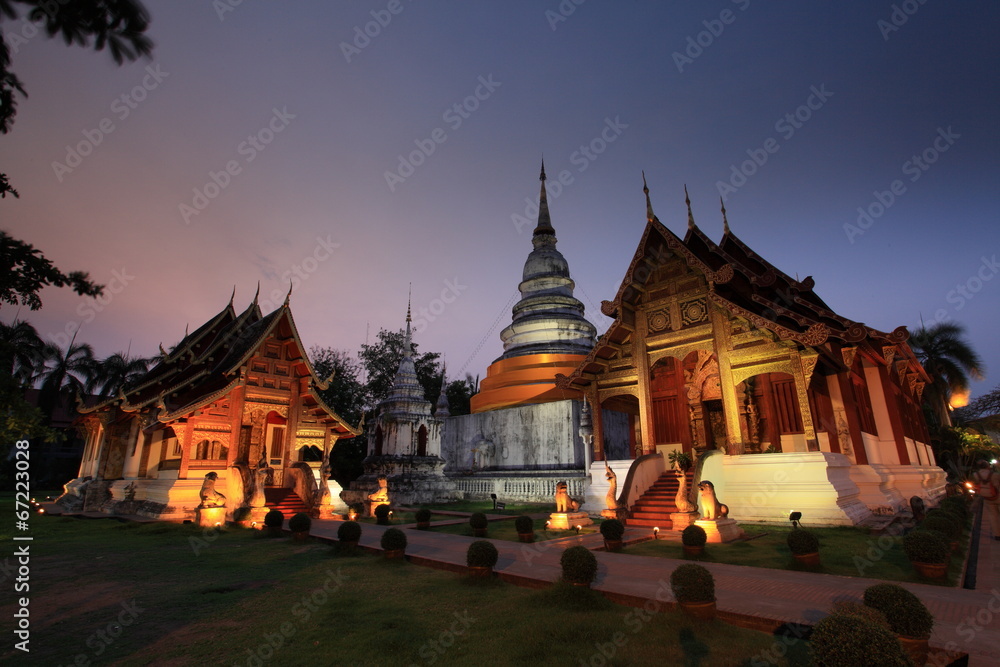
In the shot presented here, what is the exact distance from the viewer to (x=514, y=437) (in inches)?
949

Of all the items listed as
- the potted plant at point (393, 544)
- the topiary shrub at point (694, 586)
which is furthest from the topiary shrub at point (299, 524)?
the topiary shrub at point (694, 586)

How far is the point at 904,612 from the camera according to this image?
402cm

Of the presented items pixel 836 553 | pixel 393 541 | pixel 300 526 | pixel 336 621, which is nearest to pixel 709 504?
pixel 836 553

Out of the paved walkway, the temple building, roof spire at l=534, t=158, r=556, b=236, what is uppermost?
roof spire at l=534, t=158, r=556, b=236

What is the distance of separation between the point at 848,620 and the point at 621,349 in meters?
13.4

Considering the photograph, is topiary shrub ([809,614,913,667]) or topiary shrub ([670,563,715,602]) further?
topiary shrub ([670,563,715,602])

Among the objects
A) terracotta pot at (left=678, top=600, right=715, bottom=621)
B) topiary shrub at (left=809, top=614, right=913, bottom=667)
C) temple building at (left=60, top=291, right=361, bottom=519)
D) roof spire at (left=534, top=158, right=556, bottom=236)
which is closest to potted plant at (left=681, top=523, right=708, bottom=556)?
terracotta pot at (left=678, top=600, right=715, bottom=621)

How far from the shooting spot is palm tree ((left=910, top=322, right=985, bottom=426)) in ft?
106

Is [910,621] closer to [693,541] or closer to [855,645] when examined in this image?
[855,645]

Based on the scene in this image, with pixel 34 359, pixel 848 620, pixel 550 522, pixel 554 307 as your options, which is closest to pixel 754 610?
pixel 848 620

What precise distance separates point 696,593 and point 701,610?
0.18 metres

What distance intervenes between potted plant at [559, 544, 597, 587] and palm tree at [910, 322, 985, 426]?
37871mm

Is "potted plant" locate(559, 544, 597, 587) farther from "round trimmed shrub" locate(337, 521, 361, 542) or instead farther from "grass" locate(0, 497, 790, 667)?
A: "round trimmed shrub" locate(337, 521, 361, 542)

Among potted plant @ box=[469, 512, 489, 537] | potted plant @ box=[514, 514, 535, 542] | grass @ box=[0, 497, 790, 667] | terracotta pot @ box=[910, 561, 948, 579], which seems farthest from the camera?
potted plant @ box=[469, 512, 489, 537]
